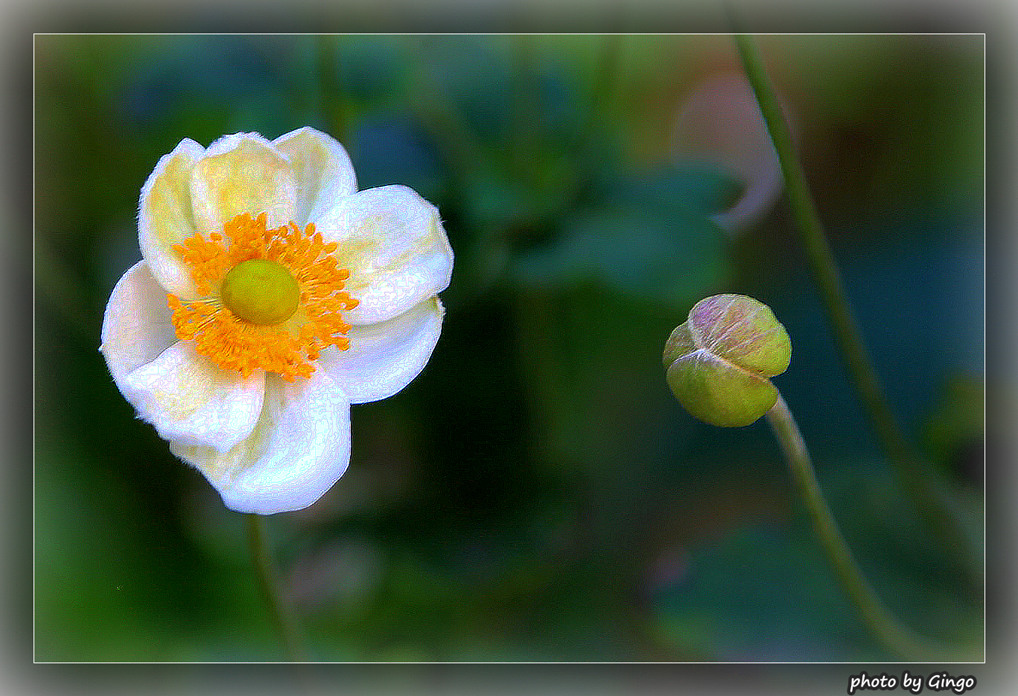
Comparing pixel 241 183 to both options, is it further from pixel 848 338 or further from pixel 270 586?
pixel 848 338

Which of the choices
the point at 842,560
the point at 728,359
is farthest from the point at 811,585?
the point at 728,359

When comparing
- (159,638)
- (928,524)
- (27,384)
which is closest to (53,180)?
(27,384)

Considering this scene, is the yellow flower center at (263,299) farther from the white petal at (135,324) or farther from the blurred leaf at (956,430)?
the blurred leaf at (956,430)

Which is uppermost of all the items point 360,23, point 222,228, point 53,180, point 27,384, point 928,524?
point 360,23

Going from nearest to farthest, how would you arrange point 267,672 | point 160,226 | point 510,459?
point 160,226 → point 267,672 → point 510,459

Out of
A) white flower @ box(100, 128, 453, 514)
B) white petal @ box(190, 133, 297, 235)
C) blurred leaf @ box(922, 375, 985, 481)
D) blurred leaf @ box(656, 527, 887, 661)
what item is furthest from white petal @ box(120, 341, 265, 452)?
blurred leaf @ box(922, 375, 985, 481)

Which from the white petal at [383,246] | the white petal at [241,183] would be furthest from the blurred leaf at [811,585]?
the white petal at [241,183]

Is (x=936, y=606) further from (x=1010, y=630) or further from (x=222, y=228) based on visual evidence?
(x=222, y=228)
